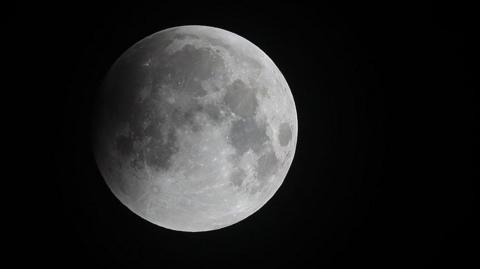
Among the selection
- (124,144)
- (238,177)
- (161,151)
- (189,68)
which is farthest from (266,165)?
(124,144)

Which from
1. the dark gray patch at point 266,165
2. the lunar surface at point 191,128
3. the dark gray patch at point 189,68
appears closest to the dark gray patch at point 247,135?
the lunar surface at point 191,128

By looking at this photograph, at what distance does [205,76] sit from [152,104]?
0.55 m

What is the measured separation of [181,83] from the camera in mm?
3611

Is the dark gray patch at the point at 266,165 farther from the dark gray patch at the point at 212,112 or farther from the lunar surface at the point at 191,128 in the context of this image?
the dark gray patch at the point at 212,112

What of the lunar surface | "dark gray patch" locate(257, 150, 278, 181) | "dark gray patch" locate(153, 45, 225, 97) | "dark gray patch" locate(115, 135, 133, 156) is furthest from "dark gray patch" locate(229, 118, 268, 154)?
"dark gray patch" locate(115, 135, 133, 156)

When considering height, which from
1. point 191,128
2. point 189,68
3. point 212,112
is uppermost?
point 189,68

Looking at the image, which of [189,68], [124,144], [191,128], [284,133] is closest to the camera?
[191,128]

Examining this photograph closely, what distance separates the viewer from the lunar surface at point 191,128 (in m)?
3.60

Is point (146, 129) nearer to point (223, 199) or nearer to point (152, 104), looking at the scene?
point (152, 104)

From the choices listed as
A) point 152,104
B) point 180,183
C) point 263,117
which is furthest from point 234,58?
point 180,183

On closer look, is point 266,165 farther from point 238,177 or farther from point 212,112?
point 212,112

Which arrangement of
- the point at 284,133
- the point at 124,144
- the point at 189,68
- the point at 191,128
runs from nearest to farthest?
1. the point at 191,128
2. the point at 189,68
3. the point at 124,144
4. the point at 284,133

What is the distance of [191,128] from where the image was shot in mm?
3564

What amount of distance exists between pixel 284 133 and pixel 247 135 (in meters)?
0.53
